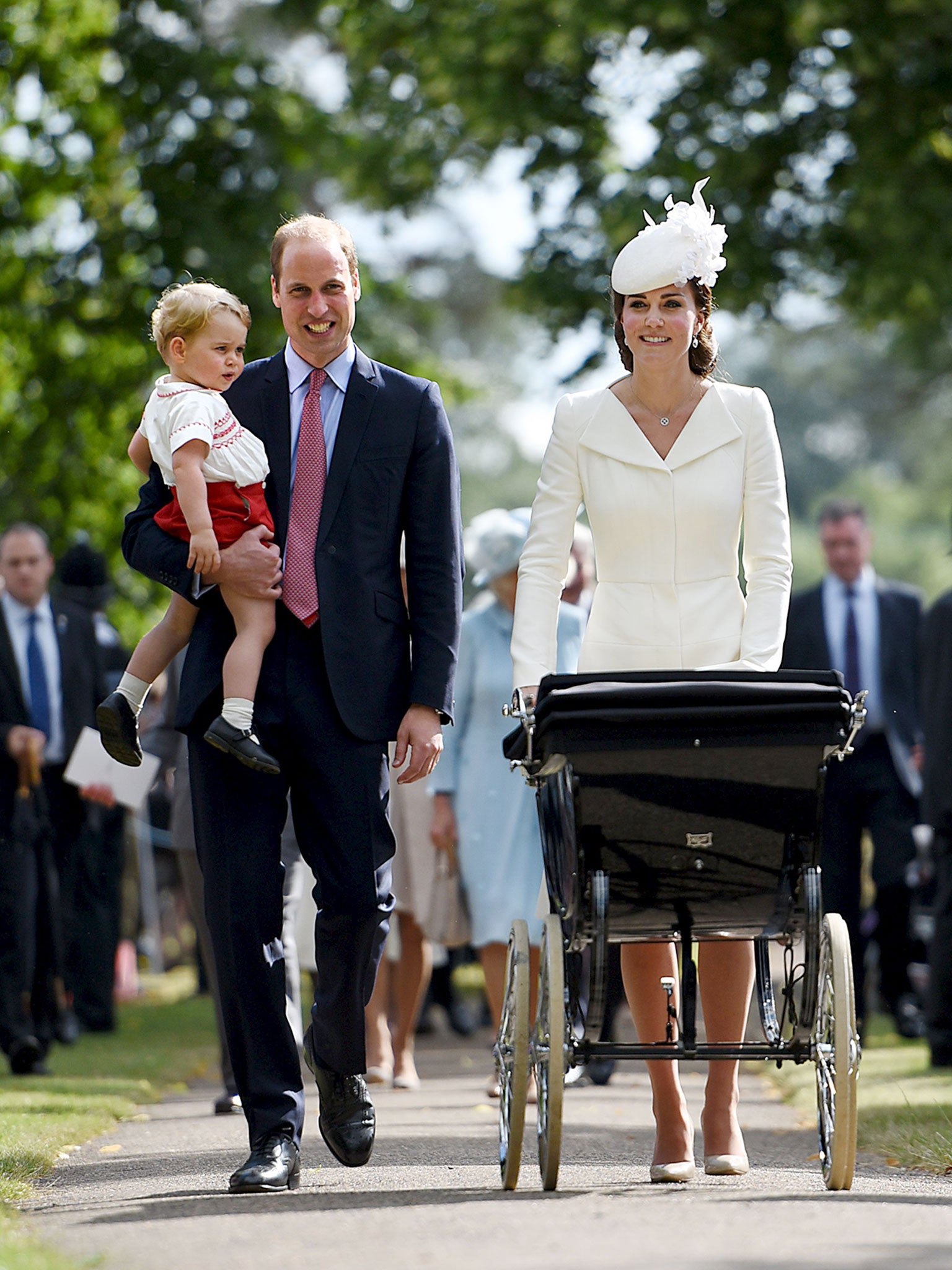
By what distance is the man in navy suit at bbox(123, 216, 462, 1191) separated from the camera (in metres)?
5.30

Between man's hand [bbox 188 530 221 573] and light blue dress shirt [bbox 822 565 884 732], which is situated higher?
light blue dress shirt [bbox 822 565 884 732]

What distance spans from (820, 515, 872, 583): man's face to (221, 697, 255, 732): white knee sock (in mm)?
6493

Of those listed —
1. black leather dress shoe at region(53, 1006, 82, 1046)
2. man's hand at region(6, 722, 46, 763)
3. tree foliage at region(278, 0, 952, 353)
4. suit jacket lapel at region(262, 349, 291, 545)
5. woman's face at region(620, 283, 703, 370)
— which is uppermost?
tree foliage at region(278, 0, 952, 353)

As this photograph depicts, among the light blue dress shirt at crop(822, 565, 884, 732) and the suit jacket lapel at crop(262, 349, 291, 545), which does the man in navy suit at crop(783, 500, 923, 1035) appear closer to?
the light blue dress shirt at crop(822, 565, 884, 732)

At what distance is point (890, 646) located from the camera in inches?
436

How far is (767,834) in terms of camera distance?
193 inches

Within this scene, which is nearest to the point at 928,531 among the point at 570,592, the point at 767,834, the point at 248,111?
the point at 248,111

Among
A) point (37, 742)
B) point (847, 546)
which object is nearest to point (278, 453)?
point (37, 742)

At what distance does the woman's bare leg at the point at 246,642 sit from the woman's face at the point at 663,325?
→ 1.22 meters

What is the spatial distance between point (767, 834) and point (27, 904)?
568 centimetres

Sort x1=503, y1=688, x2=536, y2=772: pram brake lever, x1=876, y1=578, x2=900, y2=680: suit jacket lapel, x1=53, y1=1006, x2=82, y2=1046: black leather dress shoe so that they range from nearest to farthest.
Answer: x1=503, y1=688, x2=536, y2=772: pram brake lever < x1=876, y1=578, x2=900, y2=680: suit jacket lapel < x1=53, y1=1006, x2=82, y2=1046: black leather dress shoe

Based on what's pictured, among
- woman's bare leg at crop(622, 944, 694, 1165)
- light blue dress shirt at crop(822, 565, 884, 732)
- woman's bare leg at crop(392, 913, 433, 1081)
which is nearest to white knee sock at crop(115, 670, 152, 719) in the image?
woman's bare leg at crop(622, 944, 694, 1165)

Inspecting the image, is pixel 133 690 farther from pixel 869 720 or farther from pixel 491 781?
pixel 869 720

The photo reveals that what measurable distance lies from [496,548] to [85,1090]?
8.99 ft
